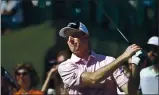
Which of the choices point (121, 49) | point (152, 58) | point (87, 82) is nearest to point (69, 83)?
point (87, 82)

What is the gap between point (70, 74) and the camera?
3.69 meters

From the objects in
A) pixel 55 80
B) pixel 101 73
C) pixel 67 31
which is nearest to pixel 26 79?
pixel 55 80

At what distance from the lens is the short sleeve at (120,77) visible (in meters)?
3.61

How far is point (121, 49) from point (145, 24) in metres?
0.53

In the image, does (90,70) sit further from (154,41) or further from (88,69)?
(154,41)

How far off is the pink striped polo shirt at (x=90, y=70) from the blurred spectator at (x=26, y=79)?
0.63 m

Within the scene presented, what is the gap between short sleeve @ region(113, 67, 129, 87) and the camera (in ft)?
11.8

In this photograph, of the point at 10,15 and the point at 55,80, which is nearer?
the point at 55,80

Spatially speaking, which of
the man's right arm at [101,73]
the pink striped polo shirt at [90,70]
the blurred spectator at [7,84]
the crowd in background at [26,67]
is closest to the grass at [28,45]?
→ the crowd in background at [26,67]

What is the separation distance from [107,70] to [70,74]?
27 centimetres

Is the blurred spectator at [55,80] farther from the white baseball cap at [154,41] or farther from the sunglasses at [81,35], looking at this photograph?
the white baseball cap at [154,41]

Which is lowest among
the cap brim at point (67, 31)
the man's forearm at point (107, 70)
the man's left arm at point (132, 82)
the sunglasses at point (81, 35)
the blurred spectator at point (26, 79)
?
the blurred spectator at point (26, 79)

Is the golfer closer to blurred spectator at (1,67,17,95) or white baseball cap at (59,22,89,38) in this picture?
white baseball cap at (59,22,89,38)

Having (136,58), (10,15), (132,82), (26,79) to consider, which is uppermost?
(10,15)
